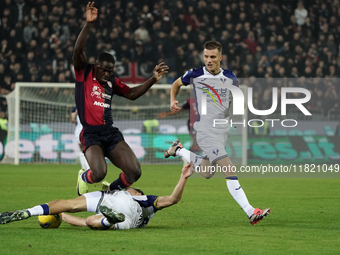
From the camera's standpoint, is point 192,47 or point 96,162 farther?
point 192,47

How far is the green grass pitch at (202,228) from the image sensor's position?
16.3 feet

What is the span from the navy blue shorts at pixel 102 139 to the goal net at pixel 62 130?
10251mm

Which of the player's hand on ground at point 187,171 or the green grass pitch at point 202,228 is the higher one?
the player's hand on ground at point 187,171

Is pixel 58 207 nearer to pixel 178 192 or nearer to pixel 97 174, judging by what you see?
pixel 97 174

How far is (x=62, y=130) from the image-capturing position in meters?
17.5

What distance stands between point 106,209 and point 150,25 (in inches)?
631

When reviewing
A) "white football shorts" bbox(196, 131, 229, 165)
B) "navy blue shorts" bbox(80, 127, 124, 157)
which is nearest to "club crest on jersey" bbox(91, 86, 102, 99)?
"navy blue shorts" bbox(80, 127, 124, 157)

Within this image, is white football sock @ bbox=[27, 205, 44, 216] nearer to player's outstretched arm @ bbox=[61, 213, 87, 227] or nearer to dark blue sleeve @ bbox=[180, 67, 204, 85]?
player's outstretched arm @ bbox=[61, 213, 87, 227]

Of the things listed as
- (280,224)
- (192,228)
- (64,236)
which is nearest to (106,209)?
(64,236)

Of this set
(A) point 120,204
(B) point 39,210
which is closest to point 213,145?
(A) point 120,204

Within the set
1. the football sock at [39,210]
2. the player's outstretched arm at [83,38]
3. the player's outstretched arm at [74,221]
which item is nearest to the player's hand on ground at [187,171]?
the player's outstretched arm at [74,221]

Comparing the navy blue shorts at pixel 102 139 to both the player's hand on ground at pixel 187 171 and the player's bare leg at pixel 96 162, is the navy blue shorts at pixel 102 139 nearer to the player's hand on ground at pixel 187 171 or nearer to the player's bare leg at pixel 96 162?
the player's bare leg at pixel 96 162

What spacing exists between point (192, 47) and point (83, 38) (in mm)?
13490

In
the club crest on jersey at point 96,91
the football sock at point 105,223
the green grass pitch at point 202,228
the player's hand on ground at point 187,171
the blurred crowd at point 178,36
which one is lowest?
the green grass pitch at point 202,228
